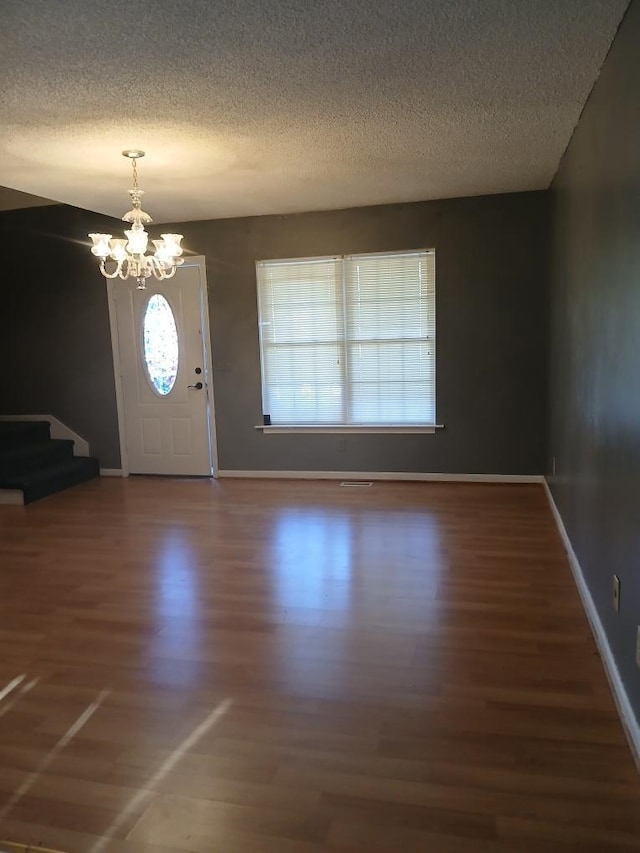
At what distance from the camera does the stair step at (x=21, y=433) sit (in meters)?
6.04

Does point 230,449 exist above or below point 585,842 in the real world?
above

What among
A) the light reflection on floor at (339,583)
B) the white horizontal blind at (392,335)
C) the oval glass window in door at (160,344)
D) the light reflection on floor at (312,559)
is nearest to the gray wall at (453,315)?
the white horizontal blind at (392,335)

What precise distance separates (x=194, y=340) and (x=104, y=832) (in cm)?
483

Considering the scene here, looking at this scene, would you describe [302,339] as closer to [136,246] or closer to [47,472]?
[136,246]

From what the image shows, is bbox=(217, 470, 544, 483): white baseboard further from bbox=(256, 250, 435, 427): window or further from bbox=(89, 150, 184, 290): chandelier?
bbox=(89, 150, 184, 290): chandelier

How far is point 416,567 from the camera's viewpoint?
366 centimetres

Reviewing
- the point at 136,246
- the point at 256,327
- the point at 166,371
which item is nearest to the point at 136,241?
the point at 136,246

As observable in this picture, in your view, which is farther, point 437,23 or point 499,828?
point 437,23

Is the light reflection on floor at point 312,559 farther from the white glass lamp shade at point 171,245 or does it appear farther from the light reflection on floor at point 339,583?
the white glass lamp shade at point 171,245

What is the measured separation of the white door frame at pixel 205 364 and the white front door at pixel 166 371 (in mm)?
10

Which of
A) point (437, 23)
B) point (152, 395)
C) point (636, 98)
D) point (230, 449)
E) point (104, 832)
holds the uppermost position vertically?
point (437, 23)

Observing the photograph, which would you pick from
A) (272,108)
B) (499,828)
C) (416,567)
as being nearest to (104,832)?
(499,828)

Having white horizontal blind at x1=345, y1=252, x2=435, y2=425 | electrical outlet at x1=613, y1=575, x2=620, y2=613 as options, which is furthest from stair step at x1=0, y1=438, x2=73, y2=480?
electrical outlet at x1=613, y1=575, x2=620, y2=613

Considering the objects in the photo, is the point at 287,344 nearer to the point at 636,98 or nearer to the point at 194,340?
the point at 194,340
